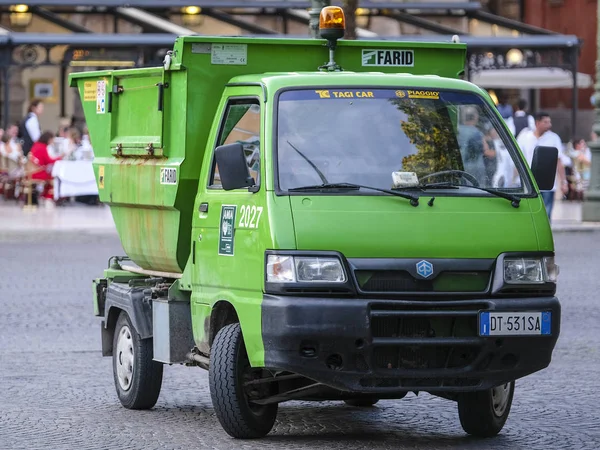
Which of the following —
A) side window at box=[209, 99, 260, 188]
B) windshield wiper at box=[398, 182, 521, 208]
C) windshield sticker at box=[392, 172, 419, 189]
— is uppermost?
side window at box=[209, 99, 260, 188]

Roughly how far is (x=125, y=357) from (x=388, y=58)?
94.1 inches

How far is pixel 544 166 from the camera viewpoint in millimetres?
8719

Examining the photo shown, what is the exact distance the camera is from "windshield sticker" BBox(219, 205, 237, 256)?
27.3 feet

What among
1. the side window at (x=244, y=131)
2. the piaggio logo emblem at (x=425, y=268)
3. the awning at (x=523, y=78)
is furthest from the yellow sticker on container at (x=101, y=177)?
the awning at (x=523, y=78)

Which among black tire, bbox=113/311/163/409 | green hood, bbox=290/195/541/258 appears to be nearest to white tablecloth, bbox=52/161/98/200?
black tire, bbox=113/311/163/409

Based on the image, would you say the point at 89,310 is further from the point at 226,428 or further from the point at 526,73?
the point at 526,73

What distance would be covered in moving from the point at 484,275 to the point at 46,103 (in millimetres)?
31131

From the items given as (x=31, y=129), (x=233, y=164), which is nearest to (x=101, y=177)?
(x=233, y=164)

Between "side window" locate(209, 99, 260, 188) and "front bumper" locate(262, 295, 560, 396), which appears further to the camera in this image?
"side window" locate(209, 99, 260, 188)

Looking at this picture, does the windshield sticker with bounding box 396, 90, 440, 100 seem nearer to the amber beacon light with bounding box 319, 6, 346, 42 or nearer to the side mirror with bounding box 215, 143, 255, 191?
the amber beacon light with bounding box 319, 6, 346, 42

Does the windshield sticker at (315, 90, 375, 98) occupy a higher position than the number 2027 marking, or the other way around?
the windshield sticker at (315, 90, 375, 98)

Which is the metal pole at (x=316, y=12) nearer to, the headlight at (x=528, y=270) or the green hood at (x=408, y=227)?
the green hood at (x=408, y=227)

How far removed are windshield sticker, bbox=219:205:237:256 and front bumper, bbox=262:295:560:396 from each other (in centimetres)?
58

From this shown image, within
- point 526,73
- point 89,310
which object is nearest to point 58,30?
point 526,73
